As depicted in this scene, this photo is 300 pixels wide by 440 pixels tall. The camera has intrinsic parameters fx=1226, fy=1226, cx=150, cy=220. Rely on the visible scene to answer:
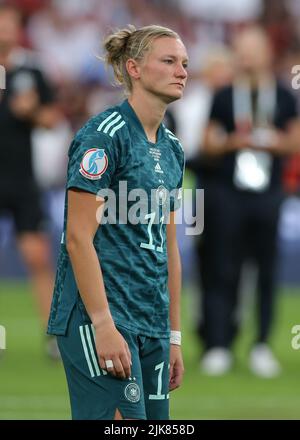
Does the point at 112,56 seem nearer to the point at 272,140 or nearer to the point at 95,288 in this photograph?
the point at 95,288

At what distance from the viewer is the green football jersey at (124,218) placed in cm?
444

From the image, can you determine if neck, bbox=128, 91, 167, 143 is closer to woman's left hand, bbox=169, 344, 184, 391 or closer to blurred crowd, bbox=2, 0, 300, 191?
woman's left hand, bbox=169, 344, 184, 391

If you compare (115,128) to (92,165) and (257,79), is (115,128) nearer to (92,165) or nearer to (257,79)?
(92,165)

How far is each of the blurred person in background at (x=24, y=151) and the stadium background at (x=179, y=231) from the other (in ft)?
1.77

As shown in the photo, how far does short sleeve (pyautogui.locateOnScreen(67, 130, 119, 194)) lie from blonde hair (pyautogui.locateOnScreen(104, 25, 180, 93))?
410 millimetres

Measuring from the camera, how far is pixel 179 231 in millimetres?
14812

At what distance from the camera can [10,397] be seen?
28.0ft

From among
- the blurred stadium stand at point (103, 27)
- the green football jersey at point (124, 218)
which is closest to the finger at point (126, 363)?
the green football jersey at point (124, 218)

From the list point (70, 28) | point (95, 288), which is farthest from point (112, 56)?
point (70, 28)

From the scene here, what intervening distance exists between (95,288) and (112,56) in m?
0.98

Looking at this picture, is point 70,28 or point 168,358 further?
point 70,28

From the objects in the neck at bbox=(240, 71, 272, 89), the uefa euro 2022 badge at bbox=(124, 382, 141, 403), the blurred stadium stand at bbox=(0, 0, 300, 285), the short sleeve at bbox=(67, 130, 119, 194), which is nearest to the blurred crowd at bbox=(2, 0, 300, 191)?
the blurred stadium stand at bbox=(0, 0, 300, 285)

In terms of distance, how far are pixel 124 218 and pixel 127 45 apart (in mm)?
701

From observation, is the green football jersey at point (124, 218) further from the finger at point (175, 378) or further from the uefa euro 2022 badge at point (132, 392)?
the finger at point (175, 378)
